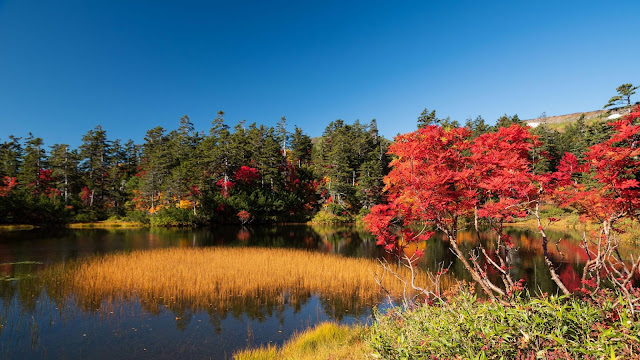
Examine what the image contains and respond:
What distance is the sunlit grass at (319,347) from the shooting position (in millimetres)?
7144

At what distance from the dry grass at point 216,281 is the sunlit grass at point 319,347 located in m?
3.64

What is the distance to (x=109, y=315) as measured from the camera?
10766mm

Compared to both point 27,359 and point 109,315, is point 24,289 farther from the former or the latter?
point 27,359

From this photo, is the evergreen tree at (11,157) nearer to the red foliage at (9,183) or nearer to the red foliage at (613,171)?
the red foliage at (9,183)

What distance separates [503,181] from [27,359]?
13800 millimetres

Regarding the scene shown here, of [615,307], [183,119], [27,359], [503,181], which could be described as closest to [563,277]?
[503,181]

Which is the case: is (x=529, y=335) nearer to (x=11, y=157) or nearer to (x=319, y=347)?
(x=319, y=347)

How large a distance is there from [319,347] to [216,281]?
8613mm

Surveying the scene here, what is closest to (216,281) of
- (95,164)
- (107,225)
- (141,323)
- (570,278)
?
(141,323)

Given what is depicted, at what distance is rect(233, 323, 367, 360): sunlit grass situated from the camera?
23.4ft

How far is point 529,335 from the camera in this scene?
3.23 metres

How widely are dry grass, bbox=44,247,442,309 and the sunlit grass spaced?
364 cm

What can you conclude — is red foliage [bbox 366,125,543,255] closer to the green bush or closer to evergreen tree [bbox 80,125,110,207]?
the green bush

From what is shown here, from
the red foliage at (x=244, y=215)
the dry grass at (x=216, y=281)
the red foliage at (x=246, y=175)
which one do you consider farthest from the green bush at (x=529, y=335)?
the red foliage at (x=246, y=175)
